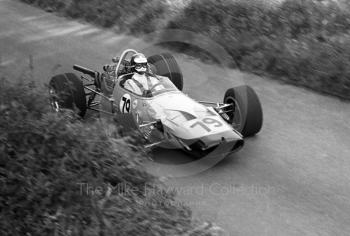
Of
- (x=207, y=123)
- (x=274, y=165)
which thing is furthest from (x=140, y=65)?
(x=274, y=165)

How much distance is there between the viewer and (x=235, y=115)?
30.1ft

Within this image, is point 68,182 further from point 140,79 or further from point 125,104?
point 140,79

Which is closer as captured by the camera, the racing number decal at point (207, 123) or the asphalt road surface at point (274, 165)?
the asphalt road surface at point (274, 165)

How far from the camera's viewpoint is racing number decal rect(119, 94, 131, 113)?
907 cm

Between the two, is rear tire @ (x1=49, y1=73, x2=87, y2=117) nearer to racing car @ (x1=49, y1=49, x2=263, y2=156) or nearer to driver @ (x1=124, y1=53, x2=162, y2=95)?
racing car @ (x1=49, y1=49, x2=263, y2=156)

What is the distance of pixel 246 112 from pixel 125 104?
1927 mm

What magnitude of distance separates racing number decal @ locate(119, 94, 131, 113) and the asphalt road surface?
95cm

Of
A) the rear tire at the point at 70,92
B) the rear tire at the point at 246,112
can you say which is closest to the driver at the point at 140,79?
the rear tire at the point at 70,92

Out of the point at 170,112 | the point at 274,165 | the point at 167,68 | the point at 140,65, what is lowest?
the point at 274,165

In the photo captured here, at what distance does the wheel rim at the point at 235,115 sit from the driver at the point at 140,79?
47.5 inches

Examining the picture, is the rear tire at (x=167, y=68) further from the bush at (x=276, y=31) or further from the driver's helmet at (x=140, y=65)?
the bush at (x=276, y=31)

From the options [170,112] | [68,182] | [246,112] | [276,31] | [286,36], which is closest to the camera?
[68,182]

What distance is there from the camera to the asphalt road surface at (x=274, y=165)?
284 inches

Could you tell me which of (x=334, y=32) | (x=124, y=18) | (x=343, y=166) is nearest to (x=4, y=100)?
(x=343, y=166)
